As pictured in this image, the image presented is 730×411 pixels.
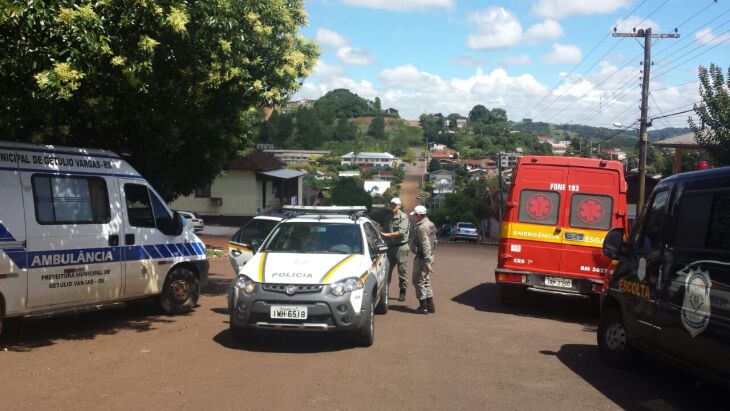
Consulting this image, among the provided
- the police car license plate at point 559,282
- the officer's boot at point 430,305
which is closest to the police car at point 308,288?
the officer's boot at point 430,305

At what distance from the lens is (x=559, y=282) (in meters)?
11.4

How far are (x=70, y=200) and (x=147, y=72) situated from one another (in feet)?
6.33

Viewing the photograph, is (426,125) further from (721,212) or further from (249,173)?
(721,212)

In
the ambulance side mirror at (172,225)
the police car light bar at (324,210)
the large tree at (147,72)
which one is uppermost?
the large tree at (147,72)

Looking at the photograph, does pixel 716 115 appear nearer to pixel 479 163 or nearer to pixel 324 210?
pixel 324 210

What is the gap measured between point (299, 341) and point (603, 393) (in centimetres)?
376

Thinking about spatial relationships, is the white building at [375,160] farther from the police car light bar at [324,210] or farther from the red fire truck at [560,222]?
the police car light bar at [324,210]

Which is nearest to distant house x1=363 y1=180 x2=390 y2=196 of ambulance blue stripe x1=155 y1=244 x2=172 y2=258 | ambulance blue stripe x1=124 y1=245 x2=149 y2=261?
ambulance blue stripe x1=155 y1=244 x2=172 y2=258

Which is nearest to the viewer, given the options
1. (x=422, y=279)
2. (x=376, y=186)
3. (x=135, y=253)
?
(x=135, y=253)

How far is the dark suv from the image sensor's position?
5.60 m

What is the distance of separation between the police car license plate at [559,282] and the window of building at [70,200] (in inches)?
280

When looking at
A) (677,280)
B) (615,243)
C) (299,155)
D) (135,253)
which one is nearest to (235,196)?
(135,253)

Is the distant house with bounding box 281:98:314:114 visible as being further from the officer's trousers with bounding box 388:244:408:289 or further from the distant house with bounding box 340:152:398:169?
the distant house with bounding box 340:152:398:169

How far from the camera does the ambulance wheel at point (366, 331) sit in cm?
802
